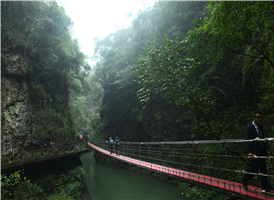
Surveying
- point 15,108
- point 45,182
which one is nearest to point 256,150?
point 45,182

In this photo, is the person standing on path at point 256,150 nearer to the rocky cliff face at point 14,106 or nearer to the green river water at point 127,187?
the green river water at point 127,187

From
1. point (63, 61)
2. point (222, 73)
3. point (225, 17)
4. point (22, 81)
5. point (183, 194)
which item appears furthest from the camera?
point (63, 61)

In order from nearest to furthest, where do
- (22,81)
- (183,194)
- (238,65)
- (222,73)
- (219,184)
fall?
(219,184), (238,65), (222,73), (183,194), (22,81)

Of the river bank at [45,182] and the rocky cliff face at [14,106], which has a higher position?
the rocky cliff face at [14,106]

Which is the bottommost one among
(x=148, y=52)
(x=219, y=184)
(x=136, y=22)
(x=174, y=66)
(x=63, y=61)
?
(x=219, y=184)

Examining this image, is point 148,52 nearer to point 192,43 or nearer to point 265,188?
point 192,43

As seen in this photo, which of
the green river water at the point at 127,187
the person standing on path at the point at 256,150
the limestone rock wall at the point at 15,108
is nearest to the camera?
the person standing on path at the point at 256,150

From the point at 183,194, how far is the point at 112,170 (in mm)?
8451

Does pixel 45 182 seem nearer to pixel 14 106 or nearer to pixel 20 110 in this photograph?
pixel 20 110

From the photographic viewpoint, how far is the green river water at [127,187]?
8.70 metres

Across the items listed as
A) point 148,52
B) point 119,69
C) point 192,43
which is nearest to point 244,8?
point 192,43

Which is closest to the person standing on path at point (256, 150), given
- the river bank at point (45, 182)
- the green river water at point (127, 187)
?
the green river water at point (127, 187)

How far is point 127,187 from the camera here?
34.9 feet

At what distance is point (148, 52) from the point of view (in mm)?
4293
